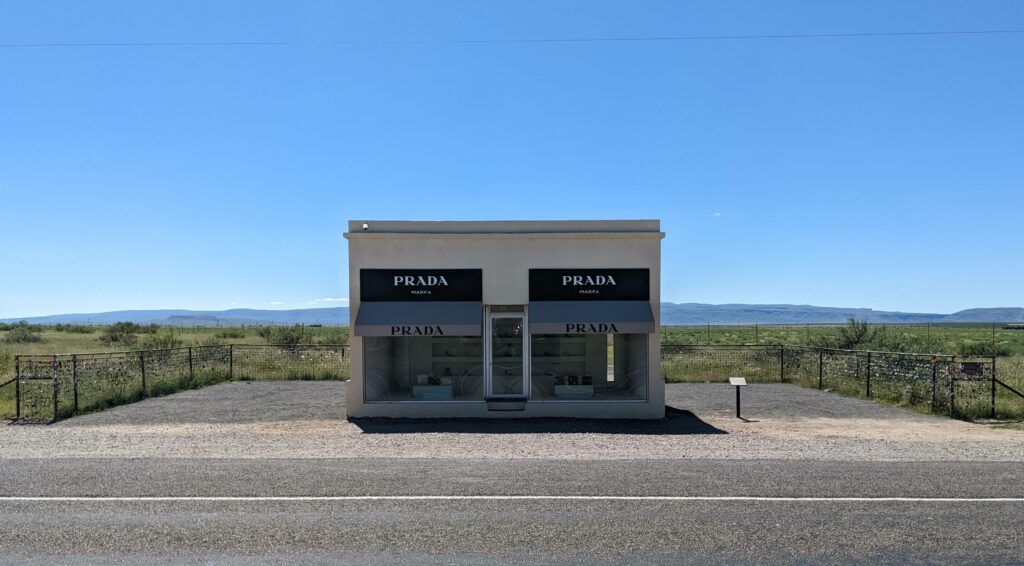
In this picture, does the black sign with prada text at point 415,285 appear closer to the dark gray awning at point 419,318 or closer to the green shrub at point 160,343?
the dark gray awning at point 419,318

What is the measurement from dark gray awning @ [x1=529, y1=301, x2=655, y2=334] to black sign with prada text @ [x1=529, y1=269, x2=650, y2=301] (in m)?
0.18

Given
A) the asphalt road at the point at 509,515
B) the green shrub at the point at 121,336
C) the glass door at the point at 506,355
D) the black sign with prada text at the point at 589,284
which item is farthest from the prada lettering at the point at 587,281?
the green shrub at the point at 121,336

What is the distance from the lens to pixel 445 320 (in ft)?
52.7

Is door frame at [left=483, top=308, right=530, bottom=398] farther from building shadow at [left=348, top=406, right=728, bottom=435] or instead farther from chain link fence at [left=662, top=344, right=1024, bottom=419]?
chain link fence at [left=662, top=344, right=1024, bottom=419]

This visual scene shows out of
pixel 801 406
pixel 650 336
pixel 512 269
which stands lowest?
pixel 801 406

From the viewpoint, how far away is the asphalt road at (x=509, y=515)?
614 cm

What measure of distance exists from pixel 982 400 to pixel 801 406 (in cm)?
388

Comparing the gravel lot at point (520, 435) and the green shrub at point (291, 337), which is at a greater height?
the green shrub at point (291, 337)

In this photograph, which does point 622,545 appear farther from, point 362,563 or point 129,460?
point 129,460

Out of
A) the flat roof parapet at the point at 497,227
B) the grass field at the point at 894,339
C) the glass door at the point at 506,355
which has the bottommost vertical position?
the grass field at the point at 894,339

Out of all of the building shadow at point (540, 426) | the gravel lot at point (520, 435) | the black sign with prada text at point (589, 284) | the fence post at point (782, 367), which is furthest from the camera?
the fence post at point (782, 367)

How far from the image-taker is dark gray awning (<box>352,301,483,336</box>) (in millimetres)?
16000

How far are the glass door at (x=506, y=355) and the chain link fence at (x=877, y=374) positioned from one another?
963 centimetres

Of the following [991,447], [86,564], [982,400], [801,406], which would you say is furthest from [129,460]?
[982,400]
